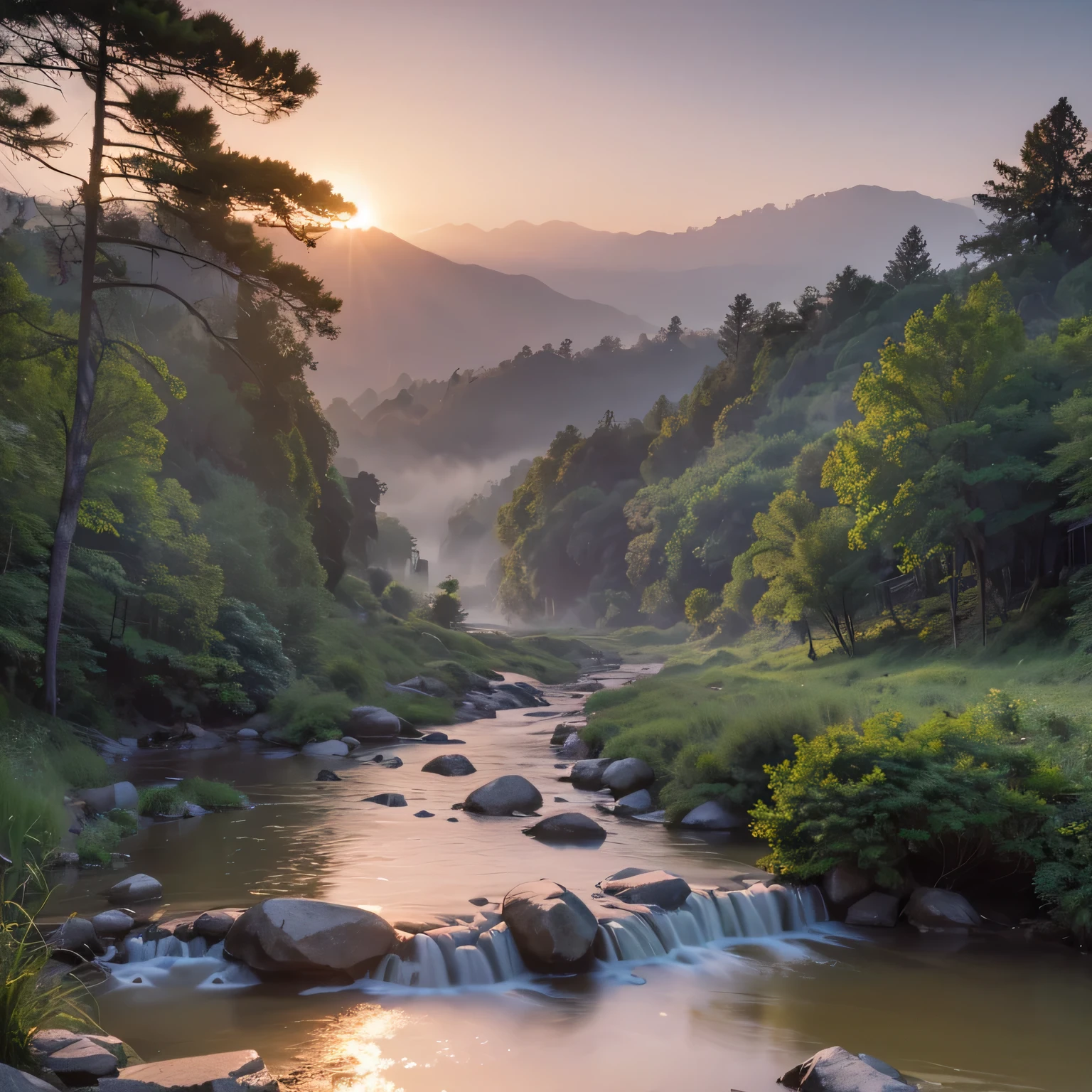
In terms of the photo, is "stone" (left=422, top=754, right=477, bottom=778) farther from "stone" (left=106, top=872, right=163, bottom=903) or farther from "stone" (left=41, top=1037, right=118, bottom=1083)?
"stone" (left=41, top=1037, right=118, bottom=1083)

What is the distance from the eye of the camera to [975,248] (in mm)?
87750

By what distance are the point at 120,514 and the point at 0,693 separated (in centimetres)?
804

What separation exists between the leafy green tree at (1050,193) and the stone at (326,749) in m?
75.4

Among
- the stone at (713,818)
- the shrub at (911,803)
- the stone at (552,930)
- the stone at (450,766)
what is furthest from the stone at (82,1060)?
the stone at (450,766)

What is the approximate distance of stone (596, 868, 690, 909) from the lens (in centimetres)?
1510

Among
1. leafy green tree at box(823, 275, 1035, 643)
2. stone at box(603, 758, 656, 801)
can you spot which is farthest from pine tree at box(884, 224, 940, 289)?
stone at box(603, 758, 656, 801)

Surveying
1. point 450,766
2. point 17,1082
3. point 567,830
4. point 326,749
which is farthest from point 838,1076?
point 326,749

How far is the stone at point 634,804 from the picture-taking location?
23656 millimetres

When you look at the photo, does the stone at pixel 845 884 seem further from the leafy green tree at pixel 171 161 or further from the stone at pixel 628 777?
the leafy green tree at pixel 171 161

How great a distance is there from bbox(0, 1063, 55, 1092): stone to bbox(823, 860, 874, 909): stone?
484 inches

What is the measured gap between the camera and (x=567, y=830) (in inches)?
808

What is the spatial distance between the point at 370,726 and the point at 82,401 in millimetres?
19865

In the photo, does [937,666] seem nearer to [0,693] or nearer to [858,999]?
[858,999]

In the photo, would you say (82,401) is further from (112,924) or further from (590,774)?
(590,774)
